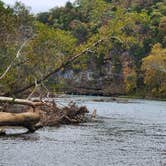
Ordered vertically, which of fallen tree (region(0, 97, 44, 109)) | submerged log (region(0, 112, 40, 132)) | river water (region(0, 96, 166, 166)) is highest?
fallen tree (region(0, 97, 44, 109))

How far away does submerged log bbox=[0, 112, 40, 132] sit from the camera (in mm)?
41231

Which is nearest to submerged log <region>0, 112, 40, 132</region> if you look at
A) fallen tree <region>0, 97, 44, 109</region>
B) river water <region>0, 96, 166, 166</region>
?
river water <region>0, 96, 166, 166</region>

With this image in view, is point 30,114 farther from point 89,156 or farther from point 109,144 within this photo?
point 89,156

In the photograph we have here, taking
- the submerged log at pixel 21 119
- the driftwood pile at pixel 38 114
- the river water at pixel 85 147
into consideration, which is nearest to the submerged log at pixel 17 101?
the driftwood pile at pixel 38 114

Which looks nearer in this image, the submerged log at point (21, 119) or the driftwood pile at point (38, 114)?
the submerged log at point (21, 119)

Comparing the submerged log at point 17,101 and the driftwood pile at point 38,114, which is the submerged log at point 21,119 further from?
the submerged log at point 17,101

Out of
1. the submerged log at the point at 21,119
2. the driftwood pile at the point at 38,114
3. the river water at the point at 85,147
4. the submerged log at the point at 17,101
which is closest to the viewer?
the river water at the point at 85,147

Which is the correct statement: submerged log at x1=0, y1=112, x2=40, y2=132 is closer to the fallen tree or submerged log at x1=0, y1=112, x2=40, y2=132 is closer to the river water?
the river water

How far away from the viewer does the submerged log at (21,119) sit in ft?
135

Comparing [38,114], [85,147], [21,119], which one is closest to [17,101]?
[38,114]

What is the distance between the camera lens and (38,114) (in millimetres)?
44062

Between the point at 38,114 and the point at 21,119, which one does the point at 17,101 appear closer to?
the point at 38,114

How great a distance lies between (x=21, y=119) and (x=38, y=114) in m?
2.20

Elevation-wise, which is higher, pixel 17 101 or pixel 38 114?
pixel 17 101
